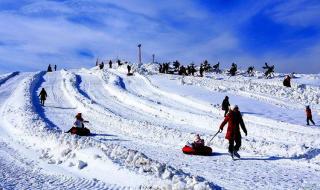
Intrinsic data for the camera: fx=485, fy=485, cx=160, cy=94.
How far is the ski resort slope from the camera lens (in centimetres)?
Answer: 1283

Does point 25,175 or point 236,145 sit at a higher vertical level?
point 236,145

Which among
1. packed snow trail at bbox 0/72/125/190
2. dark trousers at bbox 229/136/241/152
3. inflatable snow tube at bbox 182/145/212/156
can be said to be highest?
dark trousers at bbox 229/136/241/152

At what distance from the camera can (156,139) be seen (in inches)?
851

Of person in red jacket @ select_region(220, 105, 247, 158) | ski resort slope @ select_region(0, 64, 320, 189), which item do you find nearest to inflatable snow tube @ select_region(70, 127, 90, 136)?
ski resort slope @ select_region(0, 64, 320, 189)

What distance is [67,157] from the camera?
1581 centimetres

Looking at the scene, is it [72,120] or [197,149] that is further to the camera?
[72,120]

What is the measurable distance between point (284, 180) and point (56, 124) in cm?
1749

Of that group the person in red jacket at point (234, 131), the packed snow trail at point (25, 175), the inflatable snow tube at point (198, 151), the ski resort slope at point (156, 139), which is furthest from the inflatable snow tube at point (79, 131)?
the person in red jacket at point (234, 131)

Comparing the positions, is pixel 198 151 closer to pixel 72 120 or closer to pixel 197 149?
pixel 197 149

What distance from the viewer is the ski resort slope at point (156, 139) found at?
42.1 feet

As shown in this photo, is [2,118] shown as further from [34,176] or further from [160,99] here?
[34,176]

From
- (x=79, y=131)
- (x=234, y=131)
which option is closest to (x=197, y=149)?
(x=234, y=131)

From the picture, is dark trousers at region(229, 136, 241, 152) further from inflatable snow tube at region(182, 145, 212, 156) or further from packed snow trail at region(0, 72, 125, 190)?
packed snow trail at region(0, 72, 125, 190)

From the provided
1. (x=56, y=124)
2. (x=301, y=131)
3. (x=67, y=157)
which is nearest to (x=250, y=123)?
(x=301, y=131)
